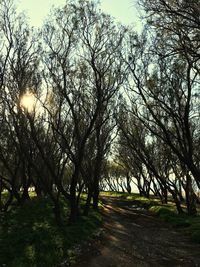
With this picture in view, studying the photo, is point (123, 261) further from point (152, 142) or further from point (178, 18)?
point (152, 142)

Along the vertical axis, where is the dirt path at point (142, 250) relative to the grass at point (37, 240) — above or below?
below

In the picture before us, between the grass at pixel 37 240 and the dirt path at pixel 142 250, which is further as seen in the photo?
the dirt path at pixel 142 250

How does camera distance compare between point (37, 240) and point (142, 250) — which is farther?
point (142, 250)

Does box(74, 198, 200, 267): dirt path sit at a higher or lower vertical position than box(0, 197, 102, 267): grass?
lower

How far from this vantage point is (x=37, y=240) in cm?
1594

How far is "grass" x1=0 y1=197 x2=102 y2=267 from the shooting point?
1301cm

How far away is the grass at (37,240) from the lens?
13.0 metres

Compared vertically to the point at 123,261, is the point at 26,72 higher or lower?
higher

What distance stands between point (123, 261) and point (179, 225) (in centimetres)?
1276

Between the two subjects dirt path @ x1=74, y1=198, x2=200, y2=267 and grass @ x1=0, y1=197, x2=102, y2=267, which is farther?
dirt path @ x1=74, y1=198, x2=200, y2=267

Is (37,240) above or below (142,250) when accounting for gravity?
above

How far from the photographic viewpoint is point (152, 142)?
4847 centimetres

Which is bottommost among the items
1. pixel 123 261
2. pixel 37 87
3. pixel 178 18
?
pixel 123 261

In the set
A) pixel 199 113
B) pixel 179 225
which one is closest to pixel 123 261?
pixel 179 225
